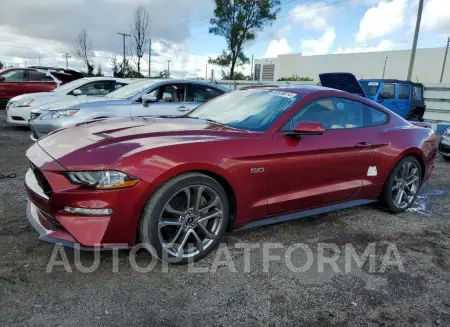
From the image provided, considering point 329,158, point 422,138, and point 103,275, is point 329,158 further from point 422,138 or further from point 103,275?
point 103,275

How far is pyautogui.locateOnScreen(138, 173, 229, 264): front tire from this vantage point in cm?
260

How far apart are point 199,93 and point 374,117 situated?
408 centimetres

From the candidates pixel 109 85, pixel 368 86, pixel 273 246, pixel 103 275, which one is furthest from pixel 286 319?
pixel 368 86

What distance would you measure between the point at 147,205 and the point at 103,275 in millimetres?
610

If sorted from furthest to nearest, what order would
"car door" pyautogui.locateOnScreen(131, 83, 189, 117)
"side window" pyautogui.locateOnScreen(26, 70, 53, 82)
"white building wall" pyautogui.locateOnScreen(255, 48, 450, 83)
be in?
"white building wall" pyautogui.locateOnScreen(255, 48, 450, 83)
"side window" pyautogui.locateOnScreen(26, 70, 53, 82)
"car door" pyautogui.locateOnScreen(131, 83, 189, 117)

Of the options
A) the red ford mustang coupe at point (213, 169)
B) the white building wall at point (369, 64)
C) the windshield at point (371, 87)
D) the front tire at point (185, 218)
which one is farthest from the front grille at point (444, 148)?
the white building wall at point (369, 64)

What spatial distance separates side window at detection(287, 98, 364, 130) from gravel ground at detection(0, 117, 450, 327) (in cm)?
111

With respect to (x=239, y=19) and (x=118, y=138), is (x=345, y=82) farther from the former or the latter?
(x=239, y=19)

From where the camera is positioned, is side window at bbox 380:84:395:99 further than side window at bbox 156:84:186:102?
Yes

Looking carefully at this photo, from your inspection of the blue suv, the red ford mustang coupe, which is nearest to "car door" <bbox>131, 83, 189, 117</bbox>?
the red ford mustang coupe

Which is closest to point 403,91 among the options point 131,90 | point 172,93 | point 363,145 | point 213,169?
point 172,93

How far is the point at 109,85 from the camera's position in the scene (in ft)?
30.4

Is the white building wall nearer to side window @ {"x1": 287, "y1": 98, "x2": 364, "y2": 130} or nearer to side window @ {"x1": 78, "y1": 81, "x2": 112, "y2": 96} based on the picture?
side window @ {"x1": 78, "y1": 81, "x2": 112, "y2": 96}

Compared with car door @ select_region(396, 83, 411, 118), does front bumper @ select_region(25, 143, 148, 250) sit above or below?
below
